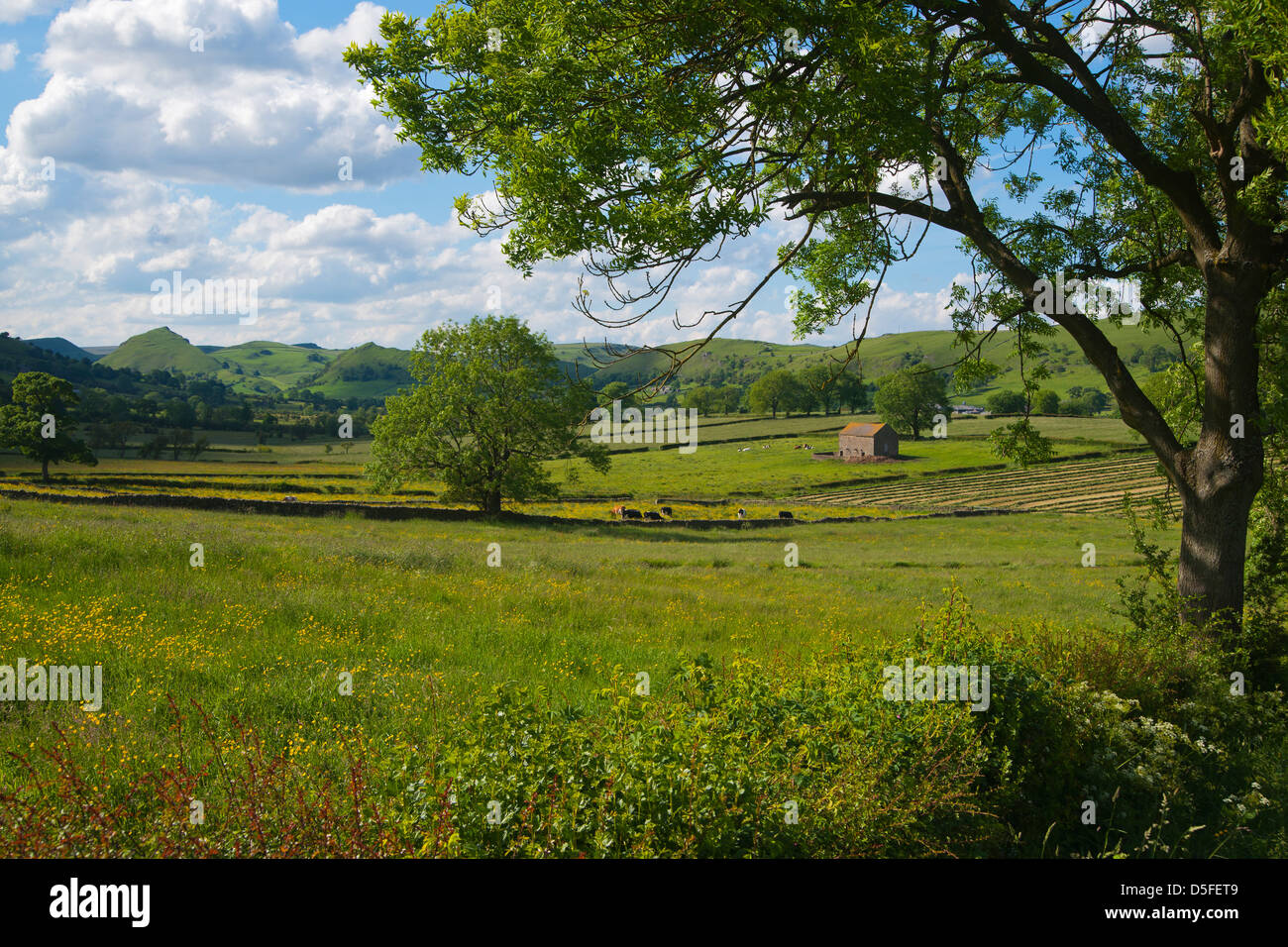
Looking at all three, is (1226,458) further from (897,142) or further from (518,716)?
(518,716)

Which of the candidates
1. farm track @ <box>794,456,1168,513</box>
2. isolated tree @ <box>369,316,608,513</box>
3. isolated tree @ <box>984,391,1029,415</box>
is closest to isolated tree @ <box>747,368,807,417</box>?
isolated tree @ <box>984,391,1029,415</box>

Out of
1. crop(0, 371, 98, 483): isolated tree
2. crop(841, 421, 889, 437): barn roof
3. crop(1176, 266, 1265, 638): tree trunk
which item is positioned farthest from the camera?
crop(841, 421, 889, 437): barn roof

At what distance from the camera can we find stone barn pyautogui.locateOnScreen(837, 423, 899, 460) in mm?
99500

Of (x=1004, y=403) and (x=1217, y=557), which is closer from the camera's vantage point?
(x=1217, y=557)

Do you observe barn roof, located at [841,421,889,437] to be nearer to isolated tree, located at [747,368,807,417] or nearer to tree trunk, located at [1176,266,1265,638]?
isolated tree, located at [747,368,807,417]

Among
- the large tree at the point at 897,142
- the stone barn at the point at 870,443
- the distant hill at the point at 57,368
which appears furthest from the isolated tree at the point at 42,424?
the distant hill at the point at 57,368

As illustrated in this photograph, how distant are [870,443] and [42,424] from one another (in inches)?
3668

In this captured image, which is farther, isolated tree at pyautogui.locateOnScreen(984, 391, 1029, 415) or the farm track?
isolated tree at pyautogui.locateOnScreen(984, 391, 1029, 415)

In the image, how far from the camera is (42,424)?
198 feet

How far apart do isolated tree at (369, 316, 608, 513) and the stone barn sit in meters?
65.1

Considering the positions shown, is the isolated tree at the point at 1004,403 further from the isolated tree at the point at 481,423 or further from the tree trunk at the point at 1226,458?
the tree trunk at the point at 1226,458

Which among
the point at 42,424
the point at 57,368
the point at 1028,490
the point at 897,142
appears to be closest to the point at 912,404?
the point at 1028,490
